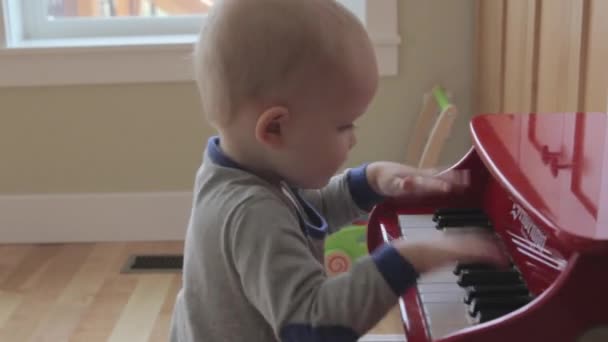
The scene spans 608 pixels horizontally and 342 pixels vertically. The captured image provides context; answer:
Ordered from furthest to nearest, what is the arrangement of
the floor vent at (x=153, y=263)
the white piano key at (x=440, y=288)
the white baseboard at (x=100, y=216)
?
1. the white baseboard at (x=100, y=216)
2. the floor vent at (x=153, y=263)
3. the white piano key at (x=440, y=288)

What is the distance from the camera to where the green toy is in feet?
7.20

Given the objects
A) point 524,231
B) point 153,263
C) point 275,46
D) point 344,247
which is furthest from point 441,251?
point 153,263

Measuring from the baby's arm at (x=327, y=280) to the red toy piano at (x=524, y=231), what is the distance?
57 mm

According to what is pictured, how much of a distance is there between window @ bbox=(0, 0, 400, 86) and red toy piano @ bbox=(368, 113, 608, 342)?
1.40 meters

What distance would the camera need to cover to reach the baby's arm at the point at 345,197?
4.02 feet

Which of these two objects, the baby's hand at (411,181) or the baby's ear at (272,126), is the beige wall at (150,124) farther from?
the baby's ear at (272,126)

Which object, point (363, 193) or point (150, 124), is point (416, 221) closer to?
point (363, 193)

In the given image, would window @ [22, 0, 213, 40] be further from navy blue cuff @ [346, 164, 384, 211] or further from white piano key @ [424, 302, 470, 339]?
white piano key @ [424, 302, 470, 339]

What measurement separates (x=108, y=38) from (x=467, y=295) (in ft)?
6.60

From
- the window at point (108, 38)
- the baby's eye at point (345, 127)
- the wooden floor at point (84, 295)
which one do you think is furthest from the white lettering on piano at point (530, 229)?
the window at point (108, 38)

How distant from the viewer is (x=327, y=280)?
0.89 metres

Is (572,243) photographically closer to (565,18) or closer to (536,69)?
(565,18)

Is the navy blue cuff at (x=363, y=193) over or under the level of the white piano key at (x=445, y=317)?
over

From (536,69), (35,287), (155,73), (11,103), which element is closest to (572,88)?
(536,69)
